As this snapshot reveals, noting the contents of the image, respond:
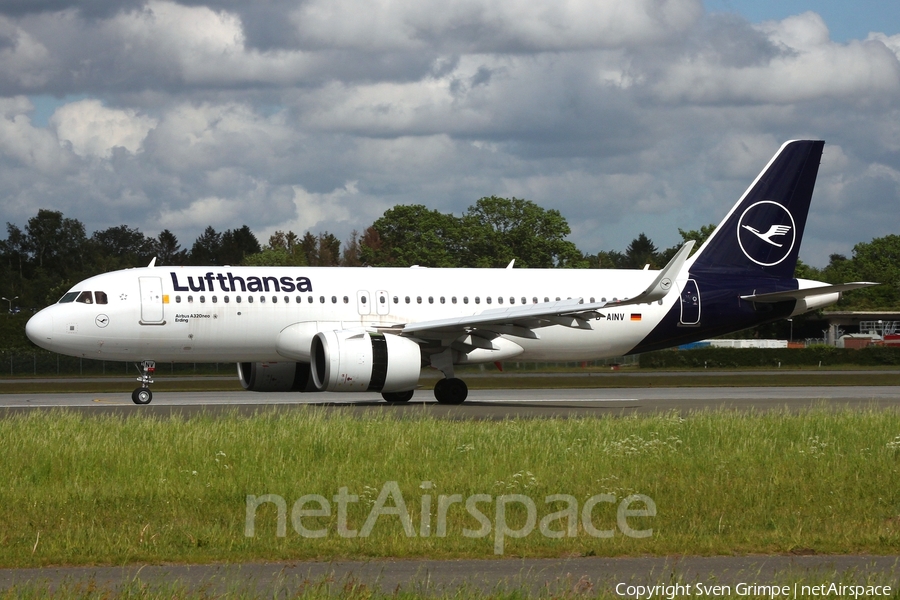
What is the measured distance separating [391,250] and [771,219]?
75.5 metres

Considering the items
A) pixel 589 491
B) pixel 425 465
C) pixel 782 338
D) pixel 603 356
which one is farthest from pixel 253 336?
pixel 782 338

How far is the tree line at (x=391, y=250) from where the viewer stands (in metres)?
106

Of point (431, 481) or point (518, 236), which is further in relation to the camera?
point (518, 236)

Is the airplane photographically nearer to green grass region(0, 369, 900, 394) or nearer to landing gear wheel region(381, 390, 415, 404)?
landing gear wheel region(381, 390, 415, 404)

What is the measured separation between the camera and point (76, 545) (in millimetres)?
10211

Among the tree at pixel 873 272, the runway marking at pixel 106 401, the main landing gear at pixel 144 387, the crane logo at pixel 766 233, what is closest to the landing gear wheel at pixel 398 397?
the main landing gear at pixel 144 387

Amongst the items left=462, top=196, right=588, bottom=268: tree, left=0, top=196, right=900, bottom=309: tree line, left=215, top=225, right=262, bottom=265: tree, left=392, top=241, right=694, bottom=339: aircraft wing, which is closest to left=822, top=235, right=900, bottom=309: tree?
left=0, top=196, right=900, bottom=309: tree line

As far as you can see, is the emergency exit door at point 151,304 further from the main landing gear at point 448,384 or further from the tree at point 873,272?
the tree at point 873,272

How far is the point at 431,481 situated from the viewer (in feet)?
44.4

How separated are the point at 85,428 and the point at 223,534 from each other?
848cm

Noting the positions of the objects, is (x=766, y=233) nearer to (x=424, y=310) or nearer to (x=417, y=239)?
(x=424, y=310)

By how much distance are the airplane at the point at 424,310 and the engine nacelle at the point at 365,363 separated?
3 cm

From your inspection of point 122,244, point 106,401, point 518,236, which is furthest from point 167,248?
point 106,401

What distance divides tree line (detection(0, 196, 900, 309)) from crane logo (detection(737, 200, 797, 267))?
145ft
